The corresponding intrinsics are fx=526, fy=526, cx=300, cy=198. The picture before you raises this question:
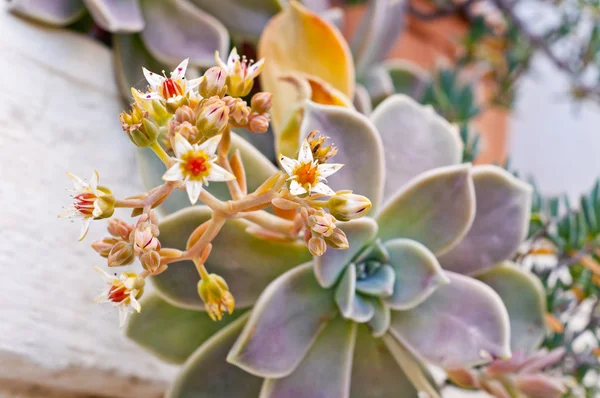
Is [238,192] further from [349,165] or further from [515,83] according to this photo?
[515,83]

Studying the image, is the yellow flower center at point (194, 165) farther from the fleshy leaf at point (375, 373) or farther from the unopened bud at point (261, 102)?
the fleshy leaf at point (375, 373)

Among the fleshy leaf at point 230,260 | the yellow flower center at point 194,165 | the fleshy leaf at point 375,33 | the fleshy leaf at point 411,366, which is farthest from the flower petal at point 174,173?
the fleshy leaf at point 375,33

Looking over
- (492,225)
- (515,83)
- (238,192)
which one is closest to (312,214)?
(238,192)

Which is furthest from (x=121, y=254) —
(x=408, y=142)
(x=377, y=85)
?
(x=377, y=85)

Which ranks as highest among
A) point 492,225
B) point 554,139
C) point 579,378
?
point 492,225

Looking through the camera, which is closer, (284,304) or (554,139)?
(284,304)

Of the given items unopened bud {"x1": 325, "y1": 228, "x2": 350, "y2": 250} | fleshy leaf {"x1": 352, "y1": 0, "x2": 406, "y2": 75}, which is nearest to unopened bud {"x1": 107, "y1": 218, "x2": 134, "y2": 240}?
unopened bud {"x1": 325, "y1": 228, "x2": 350, "y2": 250}

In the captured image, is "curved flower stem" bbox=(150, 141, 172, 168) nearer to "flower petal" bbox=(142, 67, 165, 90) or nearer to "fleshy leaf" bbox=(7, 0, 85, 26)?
"flower petal" bbox=(142, 67, 165, 90)
